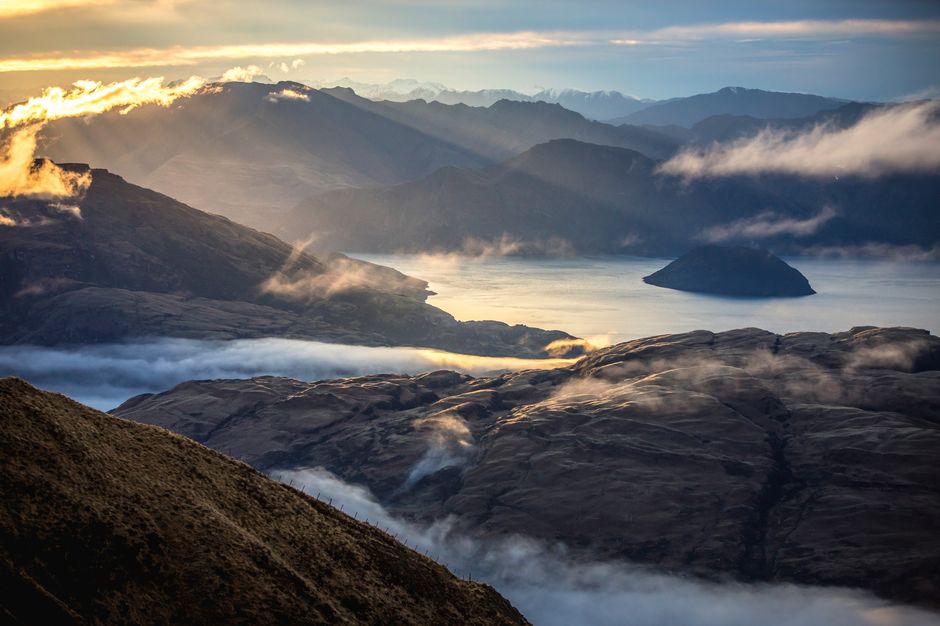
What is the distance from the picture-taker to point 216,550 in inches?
2830

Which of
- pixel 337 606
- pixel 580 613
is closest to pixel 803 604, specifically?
pixel 580 613

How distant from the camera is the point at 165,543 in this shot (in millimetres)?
70188

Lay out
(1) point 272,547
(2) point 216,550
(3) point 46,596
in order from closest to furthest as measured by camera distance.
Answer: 1. (3) point 46,596
2. (2) point 216,550
3. (1) point 272,547

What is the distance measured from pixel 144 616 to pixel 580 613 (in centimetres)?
14370

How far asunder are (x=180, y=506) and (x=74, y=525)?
9219mm

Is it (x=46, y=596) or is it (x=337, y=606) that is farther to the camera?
(x=337, y=606)

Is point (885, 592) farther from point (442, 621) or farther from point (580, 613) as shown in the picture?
point (442, 621)

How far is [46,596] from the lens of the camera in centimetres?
6084

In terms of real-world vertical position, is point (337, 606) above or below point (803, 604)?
above

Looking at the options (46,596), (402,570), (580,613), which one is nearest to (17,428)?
(46,596)

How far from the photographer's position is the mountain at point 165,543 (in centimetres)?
6419

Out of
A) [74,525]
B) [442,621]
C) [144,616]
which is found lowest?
[442,621]

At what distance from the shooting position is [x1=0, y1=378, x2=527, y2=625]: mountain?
64.2 meters

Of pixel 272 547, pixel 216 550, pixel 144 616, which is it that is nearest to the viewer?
pixel 144 616
